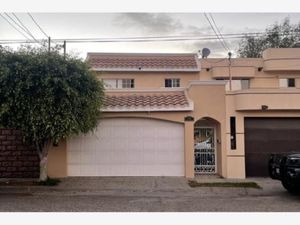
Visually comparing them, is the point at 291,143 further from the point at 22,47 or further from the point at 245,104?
the point at 22,47

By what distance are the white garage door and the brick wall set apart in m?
1.35

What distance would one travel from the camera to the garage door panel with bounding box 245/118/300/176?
1471 cm

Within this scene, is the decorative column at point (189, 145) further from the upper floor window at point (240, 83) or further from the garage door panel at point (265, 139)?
the upper floor window at point (240, 83)

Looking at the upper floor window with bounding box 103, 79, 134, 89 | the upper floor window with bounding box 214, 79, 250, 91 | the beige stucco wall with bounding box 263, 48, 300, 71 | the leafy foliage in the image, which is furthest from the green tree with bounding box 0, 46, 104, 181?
the beige stucco wall with bounding box 263, 48, 300, 71

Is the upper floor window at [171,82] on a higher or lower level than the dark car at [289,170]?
higher

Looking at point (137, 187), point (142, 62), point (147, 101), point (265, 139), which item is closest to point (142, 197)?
point (137, 187)

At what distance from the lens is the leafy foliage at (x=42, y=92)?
447 inches

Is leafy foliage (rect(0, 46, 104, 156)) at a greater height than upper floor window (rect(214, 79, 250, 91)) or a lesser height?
lesser

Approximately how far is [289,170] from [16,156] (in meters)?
9.40

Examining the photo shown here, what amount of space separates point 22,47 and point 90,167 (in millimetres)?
4977

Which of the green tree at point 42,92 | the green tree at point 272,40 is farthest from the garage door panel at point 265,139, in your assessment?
the green tree at point 272,40

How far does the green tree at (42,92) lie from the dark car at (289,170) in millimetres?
5866

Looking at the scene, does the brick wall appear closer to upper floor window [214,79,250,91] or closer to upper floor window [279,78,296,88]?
upper floor window [214,79,250,91]

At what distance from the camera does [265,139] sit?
14758 millimetres
